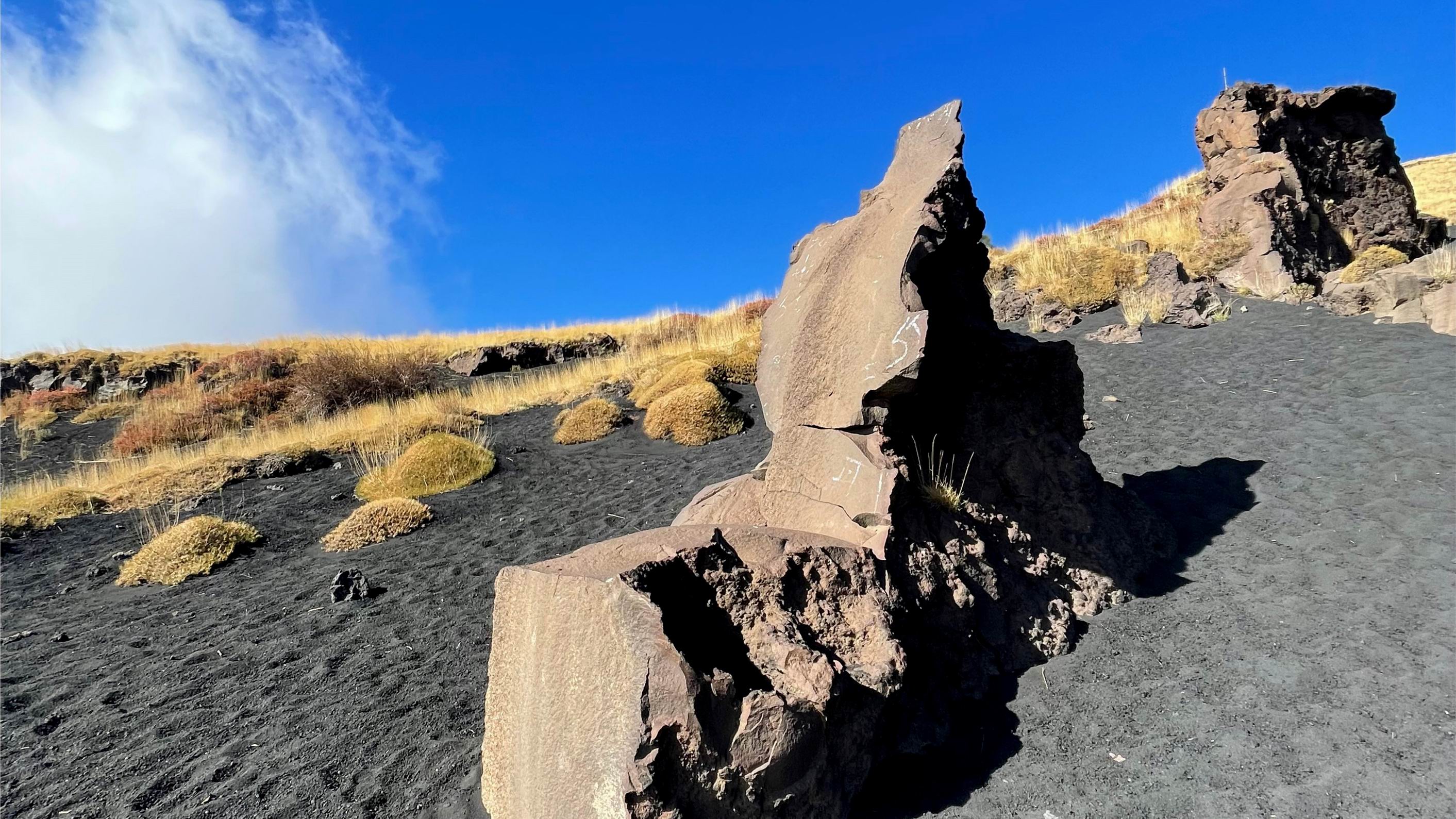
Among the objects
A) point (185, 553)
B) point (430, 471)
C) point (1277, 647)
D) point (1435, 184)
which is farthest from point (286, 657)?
point (1435, 184)

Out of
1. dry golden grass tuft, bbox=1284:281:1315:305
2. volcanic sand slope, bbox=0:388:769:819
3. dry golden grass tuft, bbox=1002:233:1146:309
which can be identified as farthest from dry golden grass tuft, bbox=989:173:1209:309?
volcanic sand slope, bbox=0:388:769:819

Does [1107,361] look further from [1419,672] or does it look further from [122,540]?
[122,540]

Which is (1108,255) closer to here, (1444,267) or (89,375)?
(1444,267)

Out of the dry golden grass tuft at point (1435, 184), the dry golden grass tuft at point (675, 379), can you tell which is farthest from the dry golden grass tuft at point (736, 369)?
the dry golden grass tuft at point (1435, 184)

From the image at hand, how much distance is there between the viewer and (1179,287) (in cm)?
1194

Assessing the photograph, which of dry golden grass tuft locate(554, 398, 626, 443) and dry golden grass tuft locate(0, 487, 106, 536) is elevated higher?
dry golden grass tuft locate(0, 487, 106, 536)

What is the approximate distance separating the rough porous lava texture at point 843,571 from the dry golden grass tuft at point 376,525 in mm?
5380

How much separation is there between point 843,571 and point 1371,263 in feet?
43.8

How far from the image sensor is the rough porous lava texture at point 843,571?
8.03 feet

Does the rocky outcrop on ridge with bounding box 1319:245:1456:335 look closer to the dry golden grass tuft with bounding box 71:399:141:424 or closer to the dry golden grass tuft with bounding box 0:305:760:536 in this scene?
the dry golden grass tuft with bounding box 0:305:760:536

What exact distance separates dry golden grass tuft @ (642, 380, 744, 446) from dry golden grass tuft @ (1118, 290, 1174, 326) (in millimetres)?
6405

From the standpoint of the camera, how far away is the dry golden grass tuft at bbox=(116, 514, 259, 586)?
25.8 feet

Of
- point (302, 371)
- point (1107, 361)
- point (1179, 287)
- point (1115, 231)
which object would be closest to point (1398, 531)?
point (1107, 361)

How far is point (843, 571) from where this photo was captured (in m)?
3.09
